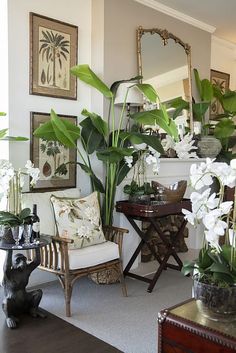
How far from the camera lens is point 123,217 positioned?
3.89 metres

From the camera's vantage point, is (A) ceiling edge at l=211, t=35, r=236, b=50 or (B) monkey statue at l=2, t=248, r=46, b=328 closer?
(B) monkey statue at l=2, t=248, r=46, b=328

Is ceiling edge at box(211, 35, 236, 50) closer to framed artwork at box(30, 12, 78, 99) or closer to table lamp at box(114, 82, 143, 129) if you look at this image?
table lamp at box(114, 82, 143, 129)

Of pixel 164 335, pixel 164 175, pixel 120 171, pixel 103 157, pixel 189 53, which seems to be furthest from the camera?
pixel 189 53

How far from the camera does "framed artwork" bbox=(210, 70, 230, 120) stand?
17.7 ft

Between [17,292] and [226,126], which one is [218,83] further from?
[17,292]

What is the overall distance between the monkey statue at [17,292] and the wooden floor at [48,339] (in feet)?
0.25

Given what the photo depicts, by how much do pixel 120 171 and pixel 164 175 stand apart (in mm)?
876

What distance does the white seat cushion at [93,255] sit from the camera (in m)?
2.89

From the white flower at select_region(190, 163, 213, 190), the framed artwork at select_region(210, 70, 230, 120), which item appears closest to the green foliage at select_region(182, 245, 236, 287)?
the white flower at select_region(190, 163, 213, 190)

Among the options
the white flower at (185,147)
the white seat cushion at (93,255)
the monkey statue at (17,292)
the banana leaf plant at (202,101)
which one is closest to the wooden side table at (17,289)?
the monkey statue at (17,292)

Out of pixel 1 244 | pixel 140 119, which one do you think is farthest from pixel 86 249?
pixel 140 119

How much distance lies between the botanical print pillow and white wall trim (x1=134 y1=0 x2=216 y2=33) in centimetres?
240

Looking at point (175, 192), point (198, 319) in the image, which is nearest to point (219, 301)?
point (198, 319)

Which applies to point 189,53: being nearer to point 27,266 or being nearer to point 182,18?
point 182,18
